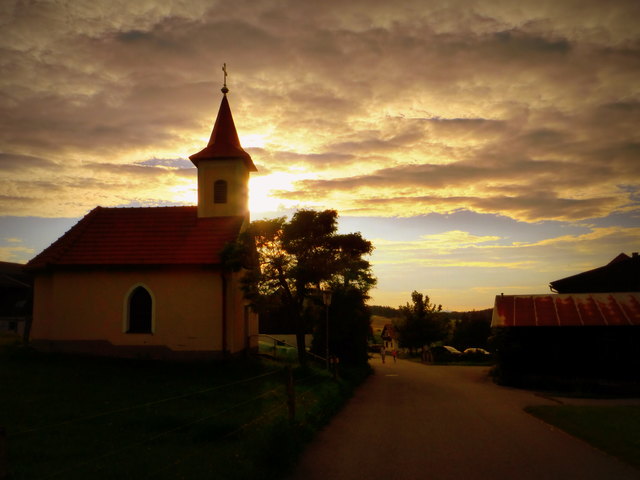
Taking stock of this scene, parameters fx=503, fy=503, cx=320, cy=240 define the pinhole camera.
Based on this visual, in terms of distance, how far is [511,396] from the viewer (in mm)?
20156

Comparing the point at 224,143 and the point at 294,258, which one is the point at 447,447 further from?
the point at 224,143

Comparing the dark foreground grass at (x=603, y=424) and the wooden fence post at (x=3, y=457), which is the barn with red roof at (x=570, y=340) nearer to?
the dark foreground grass at (x=603, y=424)

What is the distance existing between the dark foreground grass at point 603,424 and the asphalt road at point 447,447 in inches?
13.9

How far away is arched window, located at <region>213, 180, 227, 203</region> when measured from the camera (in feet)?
88.7

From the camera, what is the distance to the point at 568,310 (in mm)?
25609

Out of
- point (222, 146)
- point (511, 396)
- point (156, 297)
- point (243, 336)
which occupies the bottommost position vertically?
point (511, 396)

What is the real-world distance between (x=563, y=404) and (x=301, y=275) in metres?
11.9

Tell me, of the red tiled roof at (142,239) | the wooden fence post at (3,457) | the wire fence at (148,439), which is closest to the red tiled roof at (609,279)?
the red tiled roof at (142,239)

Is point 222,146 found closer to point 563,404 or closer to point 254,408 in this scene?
point 254,408

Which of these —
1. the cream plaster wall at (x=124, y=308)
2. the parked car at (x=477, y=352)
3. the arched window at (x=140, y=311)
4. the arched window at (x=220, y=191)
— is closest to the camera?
the cream plaster wall at (x=124, y=308)

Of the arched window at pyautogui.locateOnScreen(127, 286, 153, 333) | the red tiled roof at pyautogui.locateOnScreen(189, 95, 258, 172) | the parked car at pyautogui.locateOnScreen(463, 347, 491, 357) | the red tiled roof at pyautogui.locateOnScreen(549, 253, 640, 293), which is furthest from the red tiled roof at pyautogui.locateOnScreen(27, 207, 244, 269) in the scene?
the red tiled roof at pyautogui.locateOnScreen(549, 253, 640, 293)

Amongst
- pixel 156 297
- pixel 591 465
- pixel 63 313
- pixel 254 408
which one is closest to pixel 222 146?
pixel 156 297

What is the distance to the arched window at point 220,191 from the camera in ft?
88.7

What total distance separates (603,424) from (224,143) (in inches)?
858
